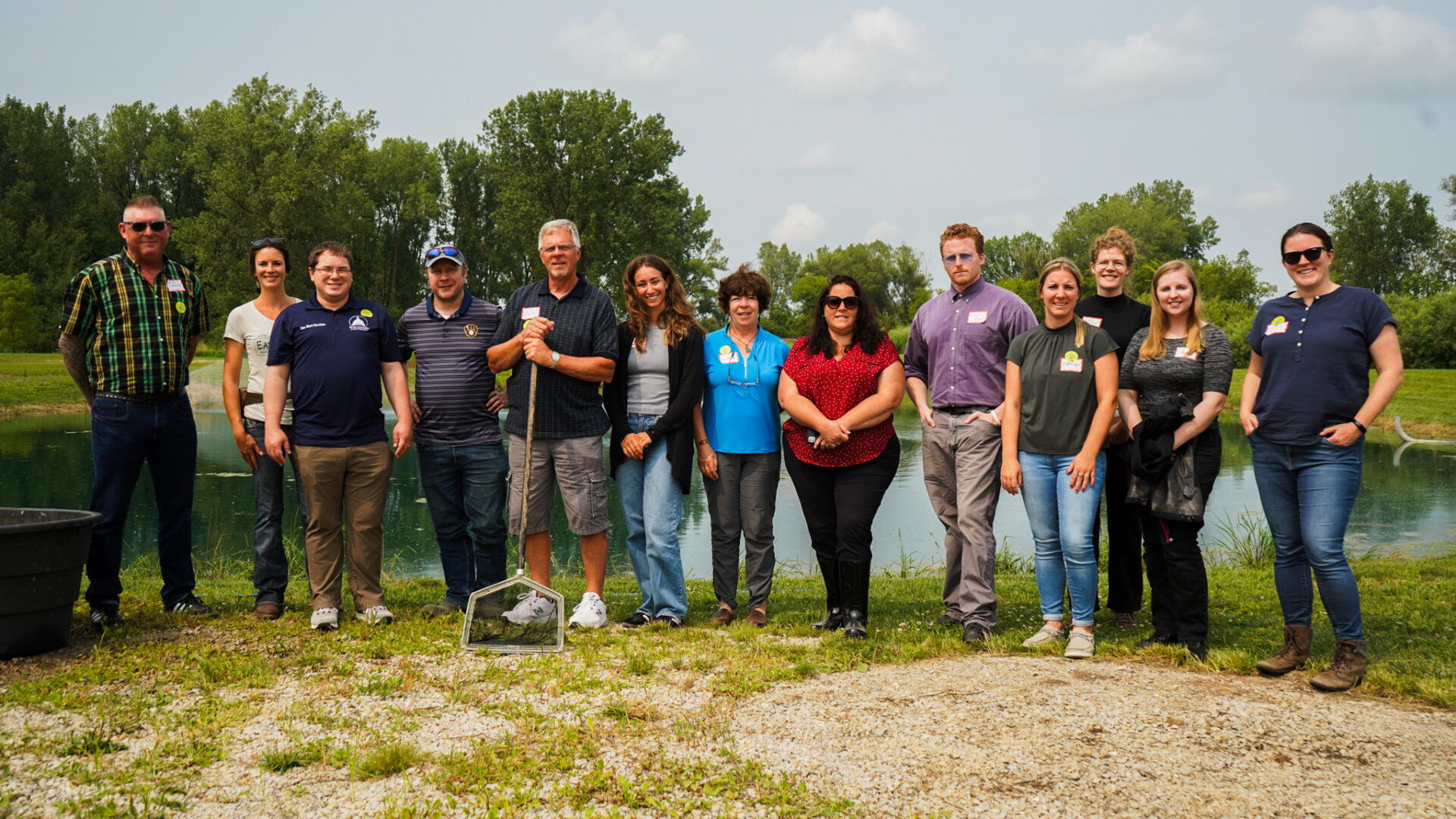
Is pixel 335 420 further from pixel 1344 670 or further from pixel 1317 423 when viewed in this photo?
pixel 1344 670

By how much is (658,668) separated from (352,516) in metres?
1.94

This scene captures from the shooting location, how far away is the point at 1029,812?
297cm

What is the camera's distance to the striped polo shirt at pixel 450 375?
540cm

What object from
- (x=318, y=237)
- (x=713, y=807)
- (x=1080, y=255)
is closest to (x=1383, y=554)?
(x=713, y=807)

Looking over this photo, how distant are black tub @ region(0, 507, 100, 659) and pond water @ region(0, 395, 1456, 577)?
4920 millimetres

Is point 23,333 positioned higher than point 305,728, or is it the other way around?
point 23,333

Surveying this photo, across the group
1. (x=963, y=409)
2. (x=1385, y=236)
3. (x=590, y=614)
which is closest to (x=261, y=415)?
(x=590, y=614)

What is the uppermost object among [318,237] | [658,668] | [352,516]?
[318,237]

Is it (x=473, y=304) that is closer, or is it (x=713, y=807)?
(x=713, y=807)

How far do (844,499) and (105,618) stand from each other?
391 cm

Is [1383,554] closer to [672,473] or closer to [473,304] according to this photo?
[672,473]

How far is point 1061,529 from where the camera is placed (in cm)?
484

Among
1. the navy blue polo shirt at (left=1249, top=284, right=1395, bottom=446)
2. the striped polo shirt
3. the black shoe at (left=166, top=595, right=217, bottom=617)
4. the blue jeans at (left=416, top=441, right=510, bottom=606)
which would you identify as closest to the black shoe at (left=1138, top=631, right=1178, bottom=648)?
the navy blue polo shirt at (left=1249, top=284, right=1395, bottom=446)

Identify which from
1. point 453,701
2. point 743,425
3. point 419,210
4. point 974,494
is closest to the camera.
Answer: point 453,701
